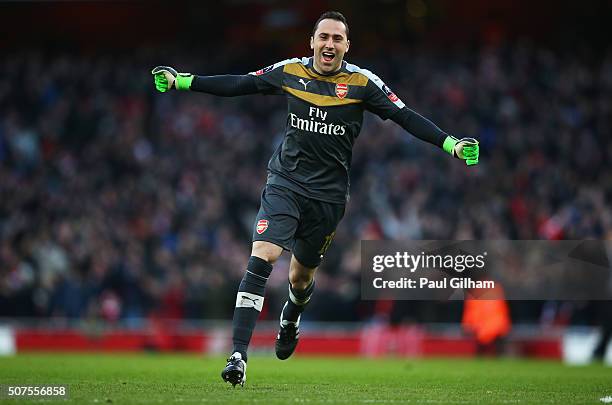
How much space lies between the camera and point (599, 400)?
7.50 metres

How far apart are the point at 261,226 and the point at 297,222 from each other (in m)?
0.38

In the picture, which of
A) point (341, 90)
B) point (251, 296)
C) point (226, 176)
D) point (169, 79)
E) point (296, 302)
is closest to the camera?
point (251, 296)

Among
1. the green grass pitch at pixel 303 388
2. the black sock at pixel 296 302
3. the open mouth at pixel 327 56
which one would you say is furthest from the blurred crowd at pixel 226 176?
the open mouth at pixel 327 56

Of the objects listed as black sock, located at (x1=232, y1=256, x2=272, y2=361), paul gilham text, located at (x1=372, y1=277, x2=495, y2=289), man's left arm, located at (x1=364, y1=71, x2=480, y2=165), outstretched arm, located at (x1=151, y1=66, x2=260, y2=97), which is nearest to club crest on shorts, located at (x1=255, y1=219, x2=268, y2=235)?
black sock, located at (x1=232, y1=256, x2=272, y2=361)

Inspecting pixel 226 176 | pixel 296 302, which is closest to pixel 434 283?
pixel 296 302

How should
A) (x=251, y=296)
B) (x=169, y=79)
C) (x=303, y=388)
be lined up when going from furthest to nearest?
1. (x=169, y=79)
2. (x=303, y=388)
3. (x=251, y=296)

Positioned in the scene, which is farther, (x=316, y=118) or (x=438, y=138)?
(x=316, y=118)

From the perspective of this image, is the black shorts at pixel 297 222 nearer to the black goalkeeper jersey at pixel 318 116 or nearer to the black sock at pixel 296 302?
the black goalkeeper jersey at pixel 318 116

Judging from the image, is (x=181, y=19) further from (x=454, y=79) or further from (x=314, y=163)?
→ (x=314, y=163)

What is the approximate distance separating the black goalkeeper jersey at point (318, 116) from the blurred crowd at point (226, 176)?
1103cm

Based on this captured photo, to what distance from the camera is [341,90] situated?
8.70m

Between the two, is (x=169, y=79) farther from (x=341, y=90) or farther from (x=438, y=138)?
(x=438, y=138)

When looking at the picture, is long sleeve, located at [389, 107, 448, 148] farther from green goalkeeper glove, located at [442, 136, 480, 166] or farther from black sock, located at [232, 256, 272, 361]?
black sock, located at [232, 256, 272, 361]

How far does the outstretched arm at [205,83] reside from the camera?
8602 millimetres
